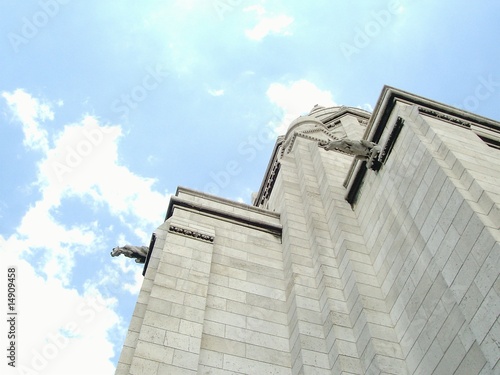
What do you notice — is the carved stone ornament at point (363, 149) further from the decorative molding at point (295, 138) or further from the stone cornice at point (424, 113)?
the decorative molding at point (295, 138)

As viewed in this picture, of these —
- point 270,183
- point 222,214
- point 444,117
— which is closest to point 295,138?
point 270,183

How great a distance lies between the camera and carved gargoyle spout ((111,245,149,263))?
1828 cm

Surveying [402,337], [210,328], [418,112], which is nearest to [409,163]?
[418,112]

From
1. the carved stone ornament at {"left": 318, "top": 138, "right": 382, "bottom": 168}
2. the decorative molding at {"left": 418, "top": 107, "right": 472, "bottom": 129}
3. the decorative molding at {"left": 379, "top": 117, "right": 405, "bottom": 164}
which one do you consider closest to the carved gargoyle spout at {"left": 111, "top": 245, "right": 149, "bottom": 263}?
the carved stone ornament at {"left": 318, "top": 138, "right": 382, "bottom": 168}

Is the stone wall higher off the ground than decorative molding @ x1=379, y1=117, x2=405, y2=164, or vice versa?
decorative molding @ x1=379, y1=117, x2=405, y2=164

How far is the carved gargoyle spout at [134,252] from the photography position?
720 inches

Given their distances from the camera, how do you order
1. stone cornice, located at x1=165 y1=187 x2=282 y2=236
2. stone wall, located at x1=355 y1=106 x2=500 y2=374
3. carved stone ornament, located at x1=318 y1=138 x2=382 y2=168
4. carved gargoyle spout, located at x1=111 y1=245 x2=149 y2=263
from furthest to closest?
stone cornice, located at x1=165 y1=187 x2=282 y2=236, carved gargoyle spout, located at x1=111 y1=245 x2=149 y2=263, carved stone ornament, located at x1=318 y1=138 x2=382 y2=168, stone wall, located at x1=355 y1=106 x2=500 y2=374

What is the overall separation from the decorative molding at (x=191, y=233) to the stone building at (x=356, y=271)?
3.5 inches

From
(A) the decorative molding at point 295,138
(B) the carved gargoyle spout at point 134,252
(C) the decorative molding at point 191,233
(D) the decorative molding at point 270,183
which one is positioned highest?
(A) the decorative molding at point 295,138

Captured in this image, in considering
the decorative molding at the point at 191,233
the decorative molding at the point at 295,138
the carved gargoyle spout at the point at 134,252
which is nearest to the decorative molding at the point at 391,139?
the decorative molding at the point at 191,233

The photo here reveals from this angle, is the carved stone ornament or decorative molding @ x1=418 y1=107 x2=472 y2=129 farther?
the carved stone ornament

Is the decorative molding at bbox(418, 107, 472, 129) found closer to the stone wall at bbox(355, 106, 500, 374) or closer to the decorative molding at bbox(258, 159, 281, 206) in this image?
the stone wall at bbox(355, 106, 500, 374)

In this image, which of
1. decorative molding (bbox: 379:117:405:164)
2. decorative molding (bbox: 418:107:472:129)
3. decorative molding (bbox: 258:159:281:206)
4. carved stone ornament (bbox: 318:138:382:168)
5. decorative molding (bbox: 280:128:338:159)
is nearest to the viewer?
decorative molding (bbox: 379:117:405:164)

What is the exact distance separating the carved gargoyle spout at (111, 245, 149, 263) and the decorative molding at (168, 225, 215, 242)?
2.08 meters
